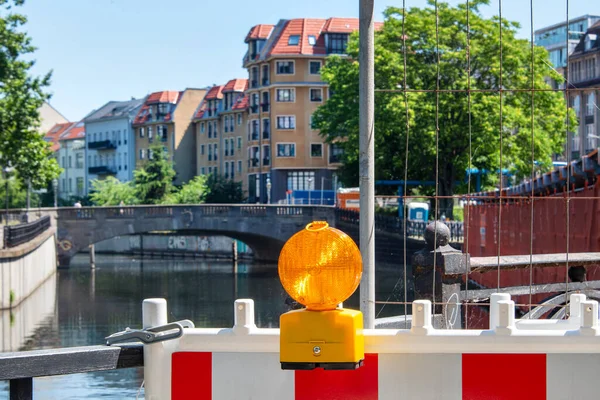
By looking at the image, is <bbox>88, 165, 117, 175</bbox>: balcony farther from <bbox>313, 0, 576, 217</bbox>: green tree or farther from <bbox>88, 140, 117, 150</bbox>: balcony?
<bbox>313, 0, 576, 217</bbox>: green tree

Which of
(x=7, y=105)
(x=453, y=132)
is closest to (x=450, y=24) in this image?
(x=453, y=132)

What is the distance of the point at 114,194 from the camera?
9231 centimetres

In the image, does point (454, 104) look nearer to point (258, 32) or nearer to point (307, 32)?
point (307, 32)

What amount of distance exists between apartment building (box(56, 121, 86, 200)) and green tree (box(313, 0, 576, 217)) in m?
72.1

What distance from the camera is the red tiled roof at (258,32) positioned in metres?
84.3

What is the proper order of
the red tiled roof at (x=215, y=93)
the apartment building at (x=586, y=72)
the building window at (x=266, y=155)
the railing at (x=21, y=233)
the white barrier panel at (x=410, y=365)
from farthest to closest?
the red tiled roof at (x=215, y=93)
the building window at (x=266, y=155)
the apartment building at (x=586, y=72)
the railing at (x=21, y=233)
the white barrier panel at (x=410, y=365)

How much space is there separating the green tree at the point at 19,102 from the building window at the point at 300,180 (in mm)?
40378

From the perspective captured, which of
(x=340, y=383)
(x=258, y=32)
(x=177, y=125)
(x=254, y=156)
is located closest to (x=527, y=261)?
(x=340, y=383)

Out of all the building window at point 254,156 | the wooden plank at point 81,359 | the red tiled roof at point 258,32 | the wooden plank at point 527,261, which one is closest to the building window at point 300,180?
the building window at point 254,156

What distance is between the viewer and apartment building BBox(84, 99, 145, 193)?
108 m

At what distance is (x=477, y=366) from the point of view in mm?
3299

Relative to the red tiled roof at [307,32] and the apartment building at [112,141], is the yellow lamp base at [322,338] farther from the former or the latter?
the apartment building at [112,141]

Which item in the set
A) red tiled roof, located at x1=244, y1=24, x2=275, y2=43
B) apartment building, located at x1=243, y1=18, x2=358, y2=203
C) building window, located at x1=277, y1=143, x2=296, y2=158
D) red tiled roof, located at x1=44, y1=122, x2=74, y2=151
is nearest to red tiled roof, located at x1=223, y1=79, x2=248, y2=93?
red tiled roof, located at x1=244, y1=24, x2=275, y2=43

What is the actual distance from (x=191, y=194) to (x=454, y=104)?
44054mm
